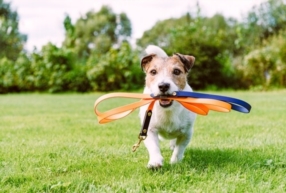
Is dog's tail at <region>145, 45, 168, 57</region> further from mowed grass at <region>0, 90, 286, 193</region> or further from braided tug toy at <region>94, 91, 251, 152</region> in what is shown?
mowed grass at <region>0, 90, 286, 193</region>

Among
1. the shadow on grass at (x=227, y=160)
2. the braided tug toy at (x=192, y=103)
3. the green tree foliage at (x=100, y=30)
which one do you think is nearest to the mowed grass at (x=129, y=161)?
the shadow on grass at (x=227, y=160)

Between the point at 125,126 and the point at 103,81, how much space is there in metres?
16.1

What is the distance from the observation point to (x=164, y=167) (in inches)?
149

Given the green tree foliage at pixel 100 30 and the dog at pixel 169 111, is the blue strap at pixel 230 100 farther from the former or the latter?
the green tree foliage at pixel 100 30

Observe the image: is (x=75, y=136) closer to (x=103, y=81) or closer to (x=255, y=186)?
(x=255, y=186)

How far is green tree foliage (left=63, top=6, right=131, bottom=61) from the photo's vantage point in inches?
1625

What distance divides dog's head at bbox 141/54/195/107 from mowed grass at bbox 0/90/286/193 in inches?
27.9

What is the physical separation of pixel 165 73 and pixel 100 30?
130 feet

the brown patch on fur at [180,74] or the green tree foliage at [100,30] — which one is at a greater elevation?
the green tree foliage at [100,30]

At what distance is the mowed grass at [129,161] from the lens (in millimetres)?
3154

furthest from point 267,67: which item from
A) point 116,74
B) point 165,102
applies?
point 165,102

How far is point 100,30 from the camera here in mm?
42844

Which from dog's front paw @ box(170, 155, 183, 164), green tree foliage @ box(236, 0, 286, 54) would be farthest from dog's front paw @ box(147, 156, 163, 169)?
green tree foliage @ box(236, 0, 286, 54)

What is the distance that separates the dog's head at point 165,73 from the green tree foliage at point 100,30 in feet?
118
